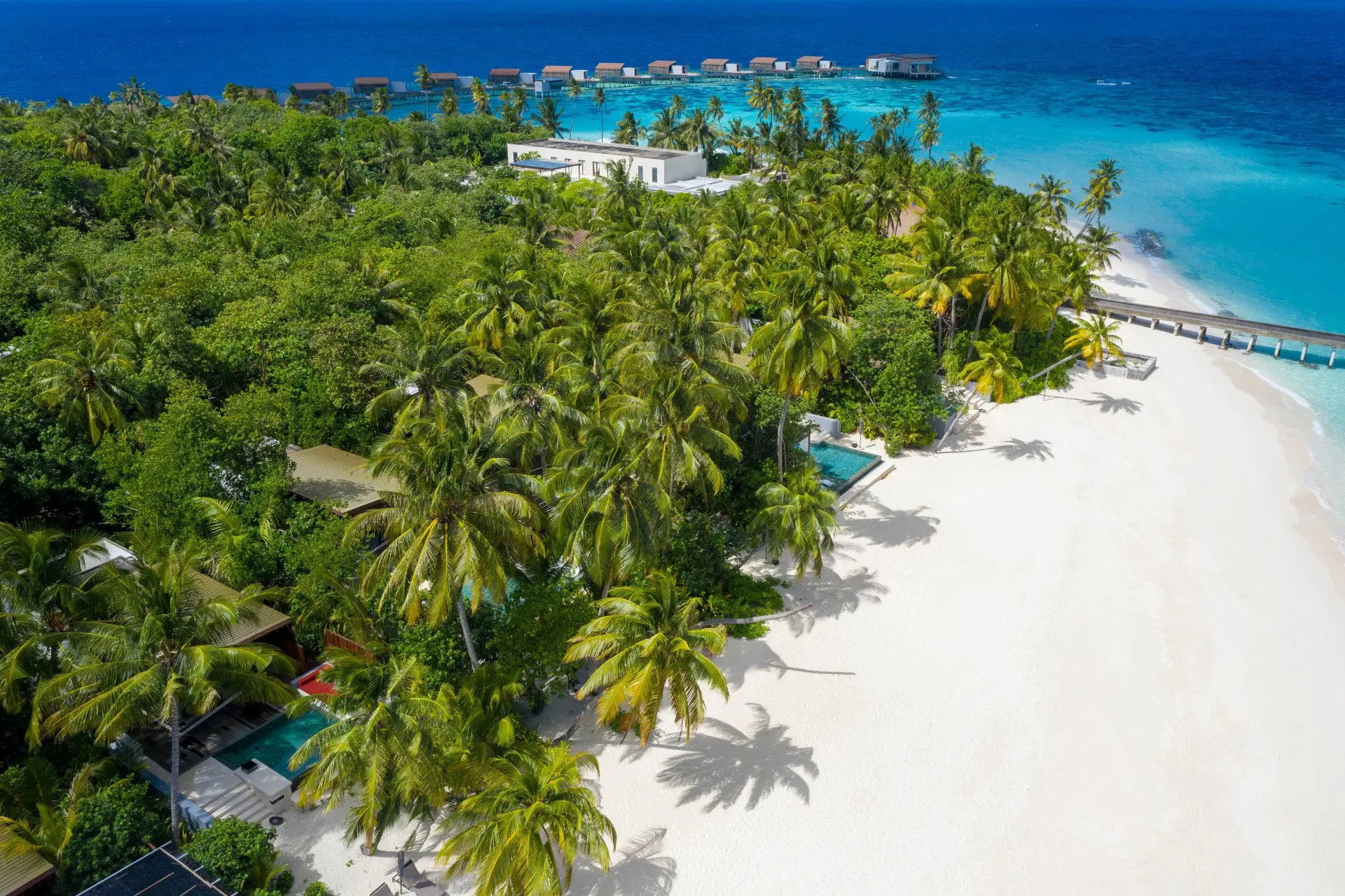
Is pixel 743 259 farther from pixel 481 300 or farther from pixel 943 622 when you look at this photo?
pixel 943 622

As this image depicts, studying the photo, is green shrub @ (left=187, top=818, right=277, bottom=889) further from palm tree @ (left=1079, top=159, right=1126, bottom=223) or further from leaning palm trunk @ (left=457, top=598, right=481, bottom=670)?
palm tree @ (left=1079, top=159, right=1126, bottom=223)

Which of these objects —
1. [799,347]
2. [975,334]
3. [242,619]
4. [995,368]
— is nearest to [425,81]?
[975,334]

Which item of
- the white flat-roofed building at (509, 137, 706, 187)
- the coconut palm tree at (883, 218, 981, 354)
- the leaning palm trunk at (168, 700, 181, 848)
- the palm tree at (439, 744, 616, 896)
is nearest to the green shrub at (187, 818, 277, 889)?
the leaning palm trunk at (168, 700, 181, 848)

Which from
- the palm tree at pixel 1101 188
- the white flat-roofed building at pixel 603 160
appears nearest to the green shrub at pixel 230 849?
the white flat-roofed building at pixel 603 160

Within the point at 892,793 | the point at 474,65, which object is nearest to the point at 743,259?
the point at 892,793

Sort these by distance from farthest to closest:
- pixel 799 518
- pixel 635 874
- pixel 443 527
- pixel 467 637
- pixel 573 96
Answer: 1. pixel 573 96
2. pixel 799 518
3. pixel 467 637
4. pixel 443 527
5. pixel 635 874

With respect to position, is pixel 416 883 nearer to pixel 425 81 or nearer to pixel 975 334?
pixel 975 334
